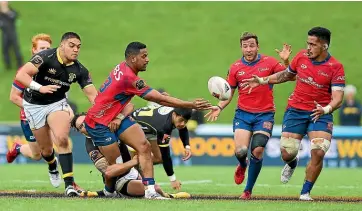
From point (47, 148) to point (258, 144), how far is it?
10.9ft

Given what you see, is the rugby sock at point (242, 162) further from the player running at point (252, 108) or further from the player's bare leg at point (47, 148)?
the player's bare leg at point (47, 148)

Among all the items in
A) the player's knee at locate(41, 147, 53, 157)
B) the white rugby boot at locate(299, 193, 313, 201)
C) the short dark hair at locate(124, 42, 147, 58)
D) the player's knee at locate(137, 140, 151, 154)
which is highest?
the short dark hair at locate(124, 42, 147, 58)

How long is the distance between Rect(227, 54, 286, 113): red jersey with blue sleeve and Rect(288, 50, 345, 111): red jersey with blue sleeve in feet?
2.37

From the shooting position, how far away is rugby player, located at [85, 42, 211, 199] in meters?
14.0

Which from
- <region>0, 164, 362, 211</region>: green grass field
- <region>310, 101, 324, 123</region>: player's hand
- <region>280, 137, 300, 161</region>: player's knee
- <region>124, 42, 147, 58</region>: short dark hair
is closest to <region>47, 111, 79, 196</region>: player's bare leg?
<region>0, 164, 362, 211</region>: green grass field

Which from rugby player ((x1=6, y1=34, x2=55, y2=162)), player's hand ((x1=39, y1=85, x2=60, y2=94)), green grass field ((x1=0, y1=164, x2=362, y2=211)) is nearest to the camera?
green grass field ((x1=0, y1=164, x2=362, y2=211))

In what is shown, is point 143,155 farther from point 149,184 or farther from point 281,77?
point 281,77

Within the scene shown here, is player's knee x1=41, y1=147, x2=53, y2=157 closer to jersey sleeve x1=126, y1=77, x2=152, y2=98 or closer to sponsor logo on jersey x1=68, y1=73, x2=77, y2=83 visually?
sponsor logo on jersey x1=68, y1=73, x2=77, y2=83

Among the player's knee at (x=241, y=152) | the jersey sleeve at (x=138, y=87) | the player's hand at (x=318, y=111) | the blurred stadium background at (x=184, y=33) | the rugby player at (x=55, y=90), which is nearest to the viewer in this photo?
the player's hand at (x=318, y=111)

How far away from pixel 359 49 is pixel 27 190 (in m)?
22.4

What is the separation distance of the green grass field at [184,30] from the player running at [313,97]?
18.6 m

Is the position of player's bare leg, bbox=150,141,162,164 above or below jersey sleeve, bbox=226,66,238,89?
below

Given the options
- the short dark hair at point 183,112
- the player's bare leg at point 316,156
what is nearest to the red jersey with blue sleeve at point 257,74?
the short dark hair at point 183,112

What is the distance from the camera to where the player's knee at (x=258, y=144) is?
14812 mm
